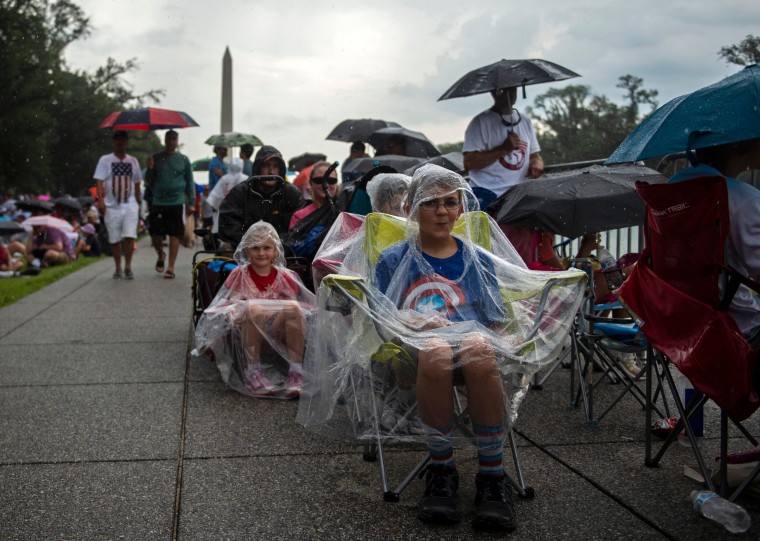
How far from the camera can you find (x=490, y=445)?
12.5 ft

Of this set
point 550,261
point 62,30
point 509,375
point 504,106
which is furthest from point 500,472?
point 62,30

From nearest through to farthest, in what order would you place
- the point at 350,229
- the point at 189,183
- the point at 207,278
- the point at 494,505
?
the point at 494,505
the point at 350,229
the point at 207,278
the point at 189,183

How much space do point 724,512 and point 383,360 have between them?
1.44m

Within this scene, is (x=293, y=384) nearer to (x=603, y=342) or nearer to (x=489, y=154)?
(x=603, y=342)

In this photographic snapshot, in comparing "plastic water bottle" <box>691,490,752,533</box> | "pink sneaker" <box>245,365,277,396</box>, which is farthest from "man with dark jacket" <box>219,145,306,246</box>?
"plastic water bottle" <box>691,490,752,533</box>

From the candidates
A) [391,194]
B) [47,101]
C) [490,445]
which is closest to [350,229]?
[391,194]

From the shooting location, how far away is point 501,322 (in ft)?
14.1

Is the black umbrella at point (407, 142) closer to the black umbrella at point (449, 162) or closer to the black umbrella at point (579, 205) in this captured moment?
the black umbrella at point (449, 162)

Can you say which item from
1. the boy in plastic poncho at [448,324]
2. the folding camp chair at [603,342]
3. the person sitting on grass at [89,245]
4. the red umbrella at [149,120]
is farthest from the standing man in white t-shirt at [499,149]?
the person sitting on grass at [89,245]

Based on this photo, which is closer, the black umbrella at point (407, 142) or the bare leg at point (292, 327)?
the bare leg at point (292, 327)

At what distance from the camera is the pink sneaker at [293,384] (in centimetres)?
600

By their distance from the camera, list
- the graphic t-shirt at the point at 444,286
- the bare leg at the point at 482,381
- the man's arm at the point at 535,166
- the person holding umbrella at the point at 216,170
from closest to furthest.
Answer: the bare leg at the point at 482,381 < the graphic t-shirt at the point at 444,286 < the man's arm at the point at 535,166 < the person holding umbrella at the point at 216,170

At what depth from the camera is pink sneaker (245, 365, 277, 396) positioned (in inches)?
238

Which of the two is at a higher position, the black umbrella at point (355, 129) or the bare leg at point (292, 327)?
the black umbrella at point (355, 129)
